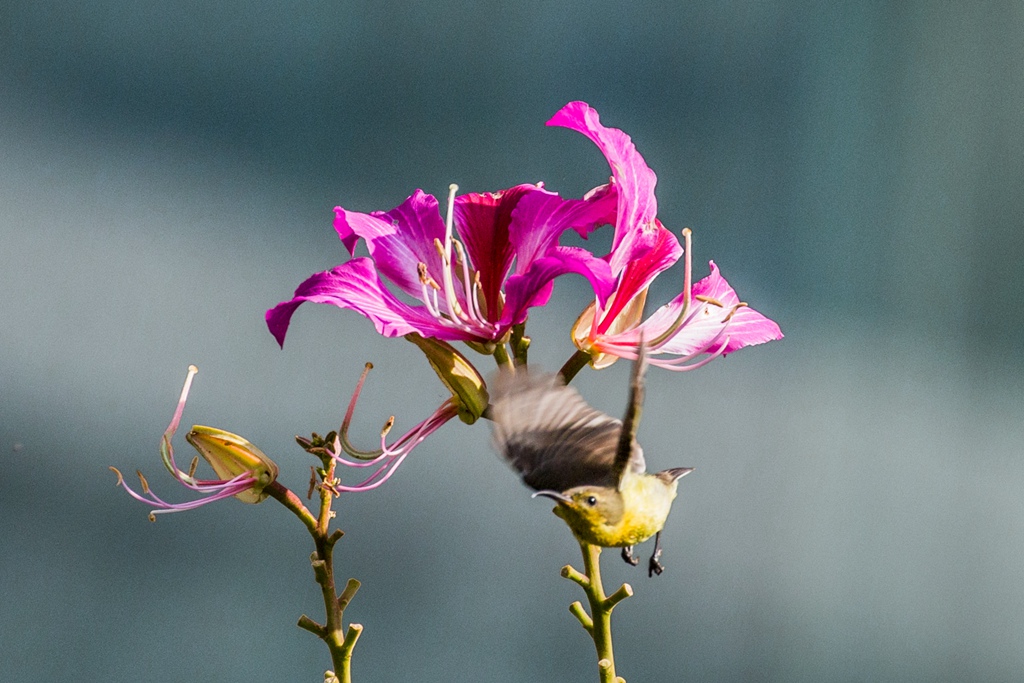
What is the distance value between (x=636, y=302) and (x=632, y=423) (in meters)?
0.16

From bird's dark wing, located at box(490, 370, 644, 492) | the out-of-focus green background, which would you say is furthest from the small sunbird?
the out-of-focus green background

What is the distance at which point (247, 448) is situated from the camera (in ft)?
1.40

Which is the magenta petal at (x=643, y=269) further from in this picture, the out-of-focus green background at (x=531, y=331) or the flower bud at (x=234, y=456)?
the out-of-focus green background at (x=531, y=331)

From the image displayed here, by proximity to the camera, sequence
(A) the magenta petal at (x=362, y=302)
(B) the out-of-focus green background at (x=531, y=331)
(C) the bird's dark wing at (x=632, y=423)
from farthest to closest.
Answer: (B) the out-of-focus green background at (x=531, y=331) < (A) the magenta petal at (x=362, y=302) < (C) the bird's dark wing at (x=632, y=423)

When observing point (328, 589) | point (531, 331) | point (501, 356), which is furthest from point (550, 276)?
point (531, 331)

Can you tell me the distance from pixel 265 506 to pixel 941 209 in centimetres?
111

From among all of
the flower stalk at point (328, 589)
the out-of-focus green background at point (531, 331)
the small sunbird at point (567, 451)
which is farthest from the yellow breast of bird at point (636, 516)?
the out-of-focus green background at point (531, 331)

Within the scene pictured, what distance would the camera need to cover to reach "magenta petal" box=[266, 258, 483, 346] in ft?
1.34

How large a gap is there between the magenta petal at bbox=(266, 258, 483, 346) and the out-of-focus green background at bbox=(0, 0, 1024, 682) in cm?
78

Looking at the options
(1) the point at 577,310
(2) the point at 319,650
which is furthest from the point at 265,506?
(1) the point at 577,310

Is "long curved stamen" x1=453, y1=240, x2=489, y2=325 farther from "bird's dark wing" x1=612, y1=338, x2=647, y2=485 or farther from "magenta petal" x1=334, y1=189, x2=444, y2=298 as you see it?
"bird's dark wing" x1=612, y1=338, x2=647, y2=485

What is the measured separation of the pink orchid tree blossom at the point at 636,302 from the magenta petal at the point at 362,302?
70 mm

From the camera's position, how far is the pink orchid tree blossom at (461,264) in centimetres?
41

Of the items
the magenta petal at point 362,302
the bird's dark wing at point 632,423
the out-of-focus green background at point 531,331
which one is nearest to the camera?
the bird's dark wing at point 632,423
